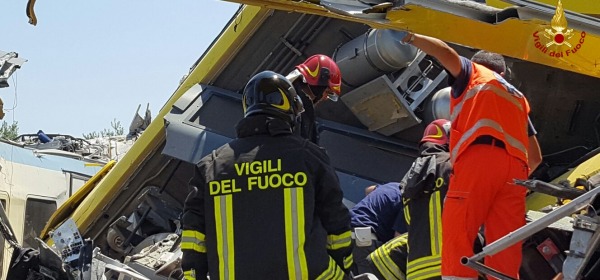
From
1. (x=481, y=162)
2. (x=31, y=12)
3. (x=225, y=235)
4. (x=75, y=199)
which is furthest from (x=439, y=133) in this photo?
(x=75, y=199)

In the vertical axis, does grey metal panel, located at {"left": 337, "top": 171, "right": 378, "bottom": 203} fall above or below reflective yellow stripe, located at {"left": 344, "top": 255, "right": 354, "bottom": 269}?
above

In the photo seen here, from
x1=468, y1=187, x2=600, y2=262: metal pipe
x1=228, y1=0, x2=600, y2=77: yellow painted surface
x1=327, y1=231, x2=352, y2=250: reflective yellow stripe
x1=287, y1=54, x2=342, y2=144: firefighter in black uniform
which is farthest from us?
x1=287, y1=54, x2=342, y2=144: firefighter in black uniform

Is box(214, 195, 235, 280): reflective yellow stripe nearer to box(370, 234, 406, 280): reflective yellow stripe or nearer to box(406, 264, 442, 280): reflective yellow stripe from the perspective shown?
box(406, 264, 442, 280): reflective yellow stripe

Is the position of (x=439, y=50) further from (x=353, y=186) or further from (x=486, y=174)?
(x=353, y=186)

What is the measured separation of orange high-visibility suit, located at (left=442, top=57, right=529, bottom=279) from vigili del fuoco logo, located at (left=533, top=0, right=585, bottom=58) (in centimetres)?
27

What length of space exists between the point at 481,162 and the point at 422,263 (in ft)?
2.14

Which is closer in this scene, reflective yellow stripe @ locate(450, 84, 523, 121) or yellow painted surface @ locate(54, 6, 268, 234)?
reflective yellow stripe @ locate(450, 84, 523, 121)

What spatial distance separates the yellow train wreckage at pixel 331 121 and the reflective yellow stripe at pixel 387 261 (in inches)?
28.5

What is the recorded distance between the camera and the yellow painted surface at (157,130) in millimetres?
6867

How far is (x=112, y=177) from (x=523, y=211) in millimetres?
4072

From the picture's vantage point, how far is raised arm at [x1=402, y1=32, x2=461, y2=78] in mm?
3953

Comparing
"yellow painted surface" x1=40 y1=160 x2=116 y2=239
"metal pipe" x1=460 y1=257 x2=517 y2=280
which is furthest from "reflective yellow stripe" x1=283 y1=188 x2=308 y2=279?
"yellow painted surface" x1=40 y1=160 x2=116 y2=239

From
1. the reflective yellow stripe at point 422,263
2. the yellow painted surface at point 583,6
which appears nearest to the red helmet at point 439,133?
the reflective yellow stripe at point 422,263

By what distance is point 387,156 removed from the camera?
645cm
